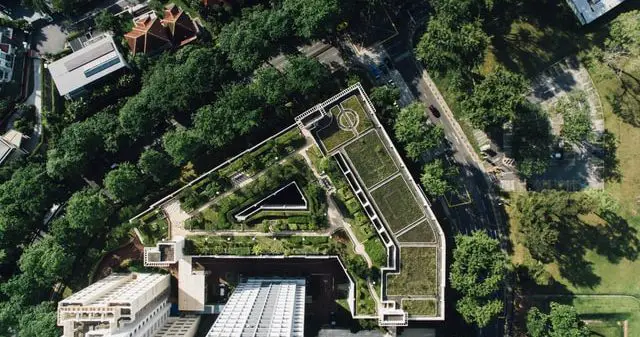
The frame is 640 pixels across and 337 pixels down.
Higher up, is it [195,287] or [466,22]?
[466,22]

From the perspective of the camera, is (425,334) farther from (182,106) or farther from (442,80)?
(182,106)

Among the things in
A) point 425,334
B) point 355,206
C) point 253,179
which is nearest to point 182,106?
point 253,179

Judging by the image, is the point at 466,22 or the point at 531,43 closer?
the point at 466,22

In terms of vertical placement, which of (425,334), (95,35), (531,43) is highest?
(95,35)

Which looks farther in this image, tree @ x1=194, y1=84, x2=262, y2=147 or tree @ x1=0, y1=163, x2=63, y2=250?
tree @ x1=0, y1=163, x2=63, y2=250

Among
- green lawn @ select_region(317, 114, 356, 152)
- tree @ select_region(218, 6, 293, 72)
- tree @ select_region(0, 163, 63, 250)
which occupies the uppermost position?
tree @ select_region(218, 6, 293, 72)

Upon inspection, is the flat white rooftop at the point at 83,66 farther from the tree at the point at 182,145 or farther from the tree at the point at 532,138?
the tree at the point at 532,138

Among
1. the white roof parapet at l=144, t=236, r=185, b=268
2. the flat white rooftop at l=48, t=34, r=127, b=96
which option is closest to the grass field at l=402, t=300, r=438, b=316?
the white roof parapet at l=144, t=236, r=185, b=268

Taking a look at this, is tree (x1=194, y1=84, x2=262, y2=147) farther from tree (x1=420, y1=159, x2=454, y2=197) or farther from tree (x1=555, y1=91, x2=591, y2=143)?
tree (x1=555, y1=91, x2=591, y2=143)
